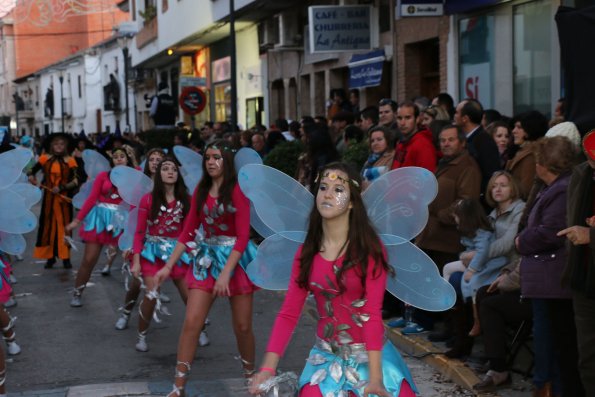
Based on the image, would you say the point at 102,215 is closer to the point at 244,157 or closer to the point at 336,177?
the point at 244,157

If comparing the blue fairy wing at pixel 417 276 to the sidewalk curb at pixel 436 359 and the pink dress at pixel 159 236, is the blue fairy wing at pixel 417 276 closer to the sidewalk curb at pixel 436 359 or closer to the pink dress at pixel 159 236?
the sidewalk curb at pixel 436 359

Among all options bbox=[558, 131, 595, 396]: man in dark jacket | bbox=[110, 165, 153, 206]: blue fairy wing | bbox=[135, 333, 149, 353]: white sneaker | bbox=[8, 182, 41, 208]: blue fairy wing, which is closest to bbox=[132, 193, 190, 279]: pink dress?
bbox=[110, 165, 153, 206]: blue fairy wing

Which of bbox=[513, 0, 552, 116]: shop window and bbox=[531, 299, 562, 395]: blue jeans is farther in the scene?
bbox=[513, 0, 552, 116]: shop window

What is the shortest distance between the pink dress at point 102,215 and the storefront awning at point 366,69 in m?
8.64

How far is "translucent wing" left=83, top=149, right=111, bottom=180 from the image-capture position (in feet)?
41.2

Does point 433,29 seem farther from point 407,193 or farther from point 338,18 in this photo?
point 407,193

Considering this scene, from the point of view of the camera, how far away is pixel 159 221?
8.92m

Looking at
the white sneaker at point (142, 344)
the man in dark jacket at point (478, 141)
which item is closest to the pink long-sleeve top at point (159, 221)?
the white sneaker at point (142, 344)

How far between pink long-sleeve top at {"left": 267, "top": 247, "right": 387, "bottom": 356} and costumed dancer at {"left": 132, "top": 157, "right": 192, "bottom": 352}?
4158 mm

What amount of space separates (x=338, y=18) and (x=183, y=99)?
579cm

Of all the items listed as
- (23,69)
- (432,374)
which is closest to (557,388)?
(432,374)

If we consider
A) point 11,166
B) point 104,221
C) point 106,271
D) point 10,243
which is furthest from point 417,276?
point 106,271

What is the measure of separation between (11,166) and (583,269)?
168 inches

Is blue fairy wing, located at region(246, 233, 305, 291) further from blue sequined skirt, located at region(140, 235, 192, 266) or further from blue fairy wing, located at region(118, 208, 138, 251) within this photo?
blue fairy wing, located at region(118, 208, 138, 251)
